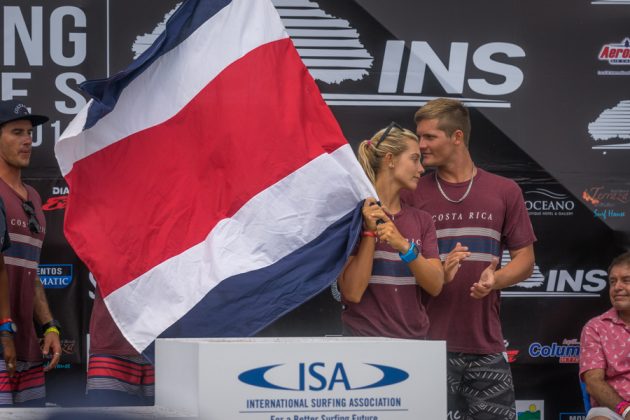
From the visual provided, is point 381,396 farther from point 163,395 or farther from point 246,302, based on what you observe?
point 246,302

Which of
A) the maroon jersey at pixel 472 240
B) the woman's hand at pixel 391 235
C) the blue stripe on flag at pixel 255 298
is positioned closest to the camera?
the blue stripe on flag at pixel 255 298

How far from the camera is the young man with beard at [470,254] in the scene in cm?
454

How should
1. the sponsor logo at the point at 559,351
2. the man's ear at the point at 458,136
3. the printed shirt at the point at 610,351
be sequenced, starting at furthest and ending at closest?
1. the sponsor logo at the point at 559,351
2. the printed shirt at the point at 610,351
3. the man's ear at the point at 458,136

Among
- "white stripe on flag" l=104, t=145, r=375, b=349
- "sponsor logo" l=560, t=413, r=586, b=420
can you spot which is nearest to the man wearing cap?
"white stripe on flag" l=104, t=145, r=375, b=349

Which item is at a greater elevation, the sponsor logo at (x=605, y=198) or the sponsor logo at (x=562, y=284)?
the sponsor logo at (x=605, y=198)

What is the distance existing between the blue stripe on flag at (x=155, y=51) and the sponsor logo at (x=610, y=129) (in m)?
2.24

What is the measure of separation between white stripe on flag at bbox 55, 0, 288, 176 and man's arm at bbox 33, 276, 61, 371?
3.10 feet

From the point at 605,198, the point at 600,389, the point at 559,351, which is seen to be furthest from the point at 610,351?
the point at 605,198

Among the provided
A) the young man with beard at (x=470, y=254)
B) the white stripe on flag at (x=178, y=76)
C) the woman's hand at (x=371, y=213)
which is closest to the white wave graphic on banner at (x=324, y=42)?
the young man with beard at (x=470, y=254)

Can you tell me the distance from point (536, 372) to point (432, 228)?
1643 millimetres

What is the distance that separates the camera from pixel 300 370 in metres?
2.89

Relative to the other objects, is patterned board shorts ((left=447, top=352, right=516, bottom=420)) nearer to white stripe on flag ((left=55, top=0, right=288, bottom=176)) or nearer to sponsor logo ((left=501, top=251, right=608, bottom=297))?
sponsor logo ((left=501, top=251, right=608, bottom=297))

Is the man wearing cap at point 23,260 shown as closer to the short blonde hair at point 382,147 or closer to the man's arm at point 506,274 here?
the short blonde hair at point 382,147

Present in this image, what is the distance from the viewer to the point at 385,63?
219 inches
